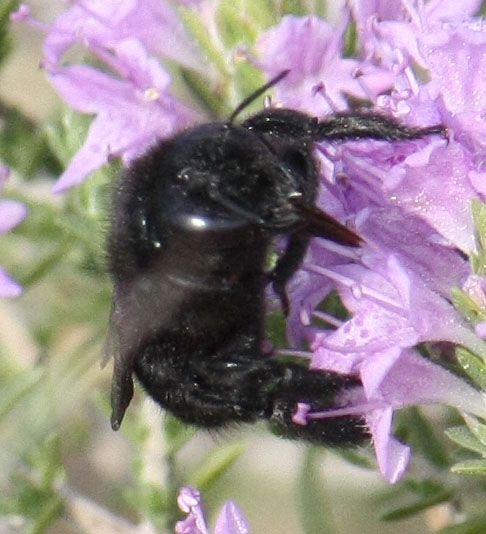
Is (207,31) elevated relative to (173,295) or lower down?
lower down

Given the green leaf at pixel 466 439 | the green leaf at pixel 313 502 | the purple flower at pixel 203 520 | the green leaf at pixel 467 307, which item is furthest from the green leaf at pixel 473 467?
the green leaf at pixel 313 502

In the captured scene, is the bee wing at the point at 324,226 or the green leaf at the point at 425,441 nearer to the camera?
the bee wing at the point at 324,226

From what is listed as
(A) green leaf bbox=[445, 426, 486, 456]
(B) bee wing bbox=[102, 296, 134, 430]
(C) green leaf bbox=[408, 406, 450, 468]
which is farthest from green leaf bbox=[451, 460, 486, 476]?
(C) green leaf bbox=[408, 406, 450, 468]

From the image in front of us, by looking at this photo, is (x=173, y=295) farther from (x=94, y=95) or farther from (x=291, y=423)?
(x=94, y=95)

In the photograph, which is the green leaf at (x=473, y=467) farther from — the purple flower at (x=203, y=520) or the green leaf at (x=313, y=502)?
the green leaf at (x=313, y=502)

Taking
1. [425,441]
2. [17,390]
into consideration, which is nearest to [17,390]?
[17,390]

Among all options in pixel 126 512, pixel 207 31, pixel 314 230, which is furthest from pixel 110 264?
pixel 126 512

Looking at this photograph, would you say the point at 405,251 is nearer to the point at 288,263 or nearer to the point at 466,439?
the point at 288,263
